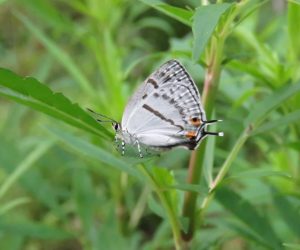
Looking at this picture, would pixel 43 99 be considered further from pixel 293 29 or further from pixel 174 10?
pixel 293 29

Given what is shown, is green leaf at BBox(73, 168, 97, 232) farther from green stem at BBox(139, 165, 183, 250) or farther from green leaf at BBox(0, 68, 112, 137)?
green leaf at BBox(0, 68, 112, 137)

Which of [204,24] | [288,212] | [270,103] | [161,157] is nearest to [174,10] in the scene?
[204,24]

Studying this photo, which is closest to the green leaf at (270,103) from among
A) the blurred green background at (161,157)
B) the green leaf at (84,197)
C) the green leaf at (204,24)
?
the blurred green background at (161,157)

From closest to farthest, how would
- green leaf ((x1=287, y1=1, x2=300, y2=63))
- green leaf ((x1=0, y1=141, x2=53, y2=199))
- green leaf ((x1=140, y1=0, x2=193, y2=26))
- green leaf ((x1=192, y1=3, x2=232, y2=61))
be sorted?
1. green leaf ((x1=192, y1=3, x2=232, y2=61))
2. green leaf ((x1=140, y1=0, x2=193, y2=26))
3. green leaf ((x1=287, y1=1, x2=300, y2=63))
4. green leaf ((x1=0, y1=141, x2=53, y2=199))

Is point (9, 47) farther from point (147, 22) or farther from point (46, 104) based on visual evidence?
point (46, 104)

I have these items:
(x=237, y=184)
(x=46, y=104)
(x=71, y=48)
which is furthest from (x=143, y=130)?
(x=71, y=48)

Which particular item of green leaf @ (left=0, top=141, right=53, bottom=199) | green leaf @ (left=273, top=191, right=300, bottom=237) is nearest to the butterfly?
green leaf @ (left=273, top=191, right=300, bottom=237)

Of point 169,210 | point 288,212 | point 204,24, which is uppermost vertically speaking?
point 204,24
